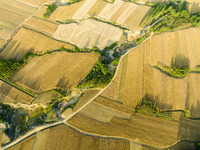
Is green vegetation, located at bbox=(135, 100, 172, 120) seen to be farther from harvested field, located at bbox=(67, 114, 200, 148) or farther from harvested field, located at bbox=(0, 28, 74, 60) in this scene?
harvested field, located at bbox=(0, 28, 74, 60)

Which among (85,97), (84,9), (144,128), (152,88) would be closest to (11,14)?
(84,9)

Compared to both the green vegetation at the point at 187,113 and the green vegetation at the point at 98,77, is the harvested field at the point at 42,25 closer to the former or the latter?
the green vegetation at the point at 98,77

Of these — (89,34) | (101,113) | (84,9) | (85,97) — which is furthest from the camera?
(84,9)

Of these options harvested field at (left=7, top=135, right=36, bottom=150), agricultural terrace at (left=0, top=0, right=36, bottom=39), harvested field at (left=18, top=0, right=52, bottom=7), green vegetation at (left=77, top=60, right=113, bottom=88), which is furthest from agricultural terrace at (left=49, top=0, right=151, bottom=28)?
harvested field at (left=7, top=135, right=36, bottom=150)

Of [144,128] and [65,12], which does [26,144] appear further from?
[65,12]

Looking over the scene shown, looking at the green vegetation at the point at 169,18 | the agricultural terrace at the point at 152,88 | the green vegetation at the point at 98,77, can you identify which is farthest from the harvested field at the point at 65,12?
the agricultural terrace at the point at 152,88

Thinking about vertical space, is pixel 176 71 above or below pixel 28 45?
below

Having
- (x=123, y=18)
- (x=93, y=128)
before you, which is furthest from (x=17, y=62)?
(x=123, y=18)
